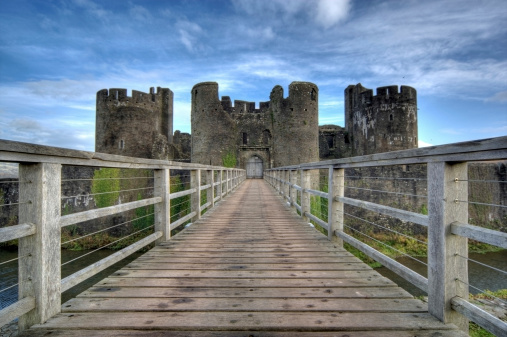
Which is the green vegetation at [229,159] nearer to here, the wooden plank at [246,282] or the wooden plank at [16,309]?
the wooden plank at [246,282]

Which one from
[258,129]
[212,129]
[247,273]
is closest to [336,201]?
[247,273]

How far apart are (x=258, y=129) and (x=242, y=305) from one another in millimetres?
25586

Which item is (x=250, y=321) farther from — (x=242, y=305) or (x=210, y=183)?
(x=210, y=183)

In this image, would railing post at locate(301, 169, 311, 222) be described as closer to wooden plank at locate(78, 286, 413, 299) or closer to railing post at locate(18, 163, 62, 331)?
wooden plank at locate(78, 286, 413, 299)

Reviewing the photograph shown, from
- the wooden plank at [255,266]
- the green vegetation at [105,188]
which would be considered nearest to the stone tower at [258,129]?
the green vegetation at [105,188]

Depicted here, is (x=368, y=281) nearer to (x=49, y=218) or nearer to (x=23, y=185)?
(x=49, y=218)

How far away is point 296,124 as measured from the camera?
1035 inches

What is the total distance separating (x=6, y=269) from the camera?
15.9 meters

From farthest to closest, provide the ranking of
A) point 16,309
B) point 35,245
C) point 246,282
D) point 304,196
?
point 304,196, point 246,282, point 35,245, point 16,309

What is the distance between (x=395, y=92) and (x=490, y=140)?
1054 inches

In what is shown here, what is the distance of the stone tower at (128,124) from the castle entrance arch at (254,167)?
7975mm

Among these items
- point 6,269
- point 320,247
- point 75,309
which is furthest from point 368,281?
point 6,269

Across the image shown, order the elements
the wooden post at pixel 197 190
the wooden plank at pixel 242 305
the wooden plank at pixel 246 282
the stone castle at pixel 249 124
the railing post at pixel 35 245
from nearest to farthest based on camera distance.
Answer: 1. the railing post at pixel 35 245
2. the wooden plank at pixel 242 305
3. the wooden plank at pixel 246 282
4. the wooden post at pixel 197 190
5. the stone castle at pixel 249 124

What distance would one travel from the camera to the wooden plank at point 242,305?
2.06 metres
